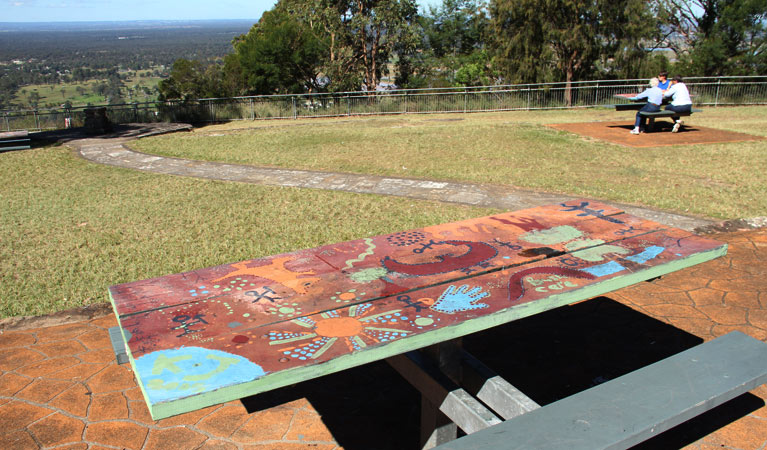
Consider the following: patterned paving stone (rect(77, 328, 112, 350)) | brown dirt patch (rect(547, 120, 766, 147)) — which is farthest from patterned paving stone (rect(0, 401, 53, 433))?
brown dirt patch (rect(547, 120, 766, 147))

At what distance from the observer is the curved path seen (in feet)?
26.7

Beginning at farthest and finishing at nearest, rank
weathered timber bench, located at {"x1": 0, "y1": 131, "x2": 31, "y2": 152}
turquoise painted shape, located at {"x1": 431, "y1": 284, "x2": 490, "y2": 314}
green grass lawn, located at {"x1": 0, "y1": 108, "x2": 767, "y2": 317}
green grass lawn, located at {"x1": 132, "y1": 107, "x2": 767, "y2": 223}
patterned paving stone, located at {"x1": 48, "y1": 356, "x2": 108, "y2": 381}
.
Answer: weathered timber bench, located at {"x1": 0, "y1": 131, "x2": 31, "y2": 152}
green grass lawn, located at {"x1": 132, "y1": 107, "x2": 767, "y2": 223}
green grass lawn, located at {"x1": 0, "y1": 108, "x2": 767, "y2": 317}
patterned paving stone, located at {"x1": 48, "y1": 356, "x2": 108, "y2": 381}
turquoise painted shape, located at {"x1": 431, "y1": 284, "x2": 490, "y2": 314}

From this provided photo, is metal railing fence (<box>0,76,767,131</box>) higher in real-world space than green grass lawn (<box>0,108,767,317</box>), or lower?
higher

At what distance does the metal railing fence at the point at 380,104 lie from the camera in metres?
20.8

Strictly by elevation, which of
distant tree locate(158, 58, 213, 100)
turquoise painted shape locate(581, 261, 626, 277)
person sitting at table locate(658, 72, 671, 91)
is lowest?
turquoise painted shape locate(581, 261, 626, 277)

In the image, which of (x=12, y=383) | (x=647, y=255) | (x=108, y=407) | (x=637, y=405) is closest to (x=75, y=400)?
(x=108, y=407)

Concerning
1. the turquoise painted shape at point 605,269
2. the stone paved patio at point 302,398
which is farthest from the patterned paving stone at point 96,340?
the turquoise painted shape at point 605,269

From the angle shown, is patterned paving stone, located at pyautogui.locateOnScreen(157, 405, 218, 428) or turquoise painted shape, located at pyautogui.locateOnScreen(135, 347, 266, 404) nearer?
turquoise painted shape, located at pyautogui.locateOnScreen(135, 347, 266, 404)

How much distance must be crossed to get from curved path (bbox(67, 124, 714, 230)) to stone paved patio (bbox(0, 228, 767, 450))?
7.89 ft

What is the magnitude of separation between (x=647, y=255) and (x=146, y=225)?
6241 millimetres

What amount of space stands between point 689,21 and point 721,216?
109 ft

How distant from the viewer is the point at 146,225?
7.79m

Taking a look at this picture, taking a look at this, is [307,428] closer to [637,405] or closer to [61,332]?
[637,405]

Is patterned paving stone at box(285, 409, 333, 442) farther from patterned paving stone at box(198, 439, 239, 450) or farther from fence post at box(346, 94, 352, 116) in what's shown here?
fence post at box(346, 94, 352, 116)
